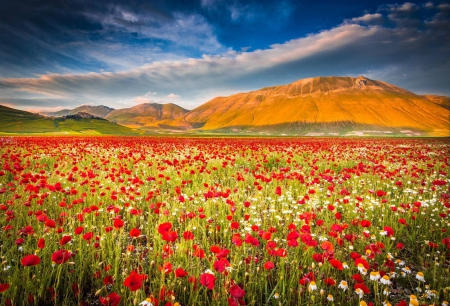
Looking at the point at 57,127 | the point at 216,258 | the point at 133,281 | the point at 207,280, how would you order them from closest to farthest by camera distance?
the point at 133,281
the point at 207,280
the point at 216,258
the point at 57,127

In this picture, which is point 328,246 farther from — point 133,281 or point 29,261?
point 29,261

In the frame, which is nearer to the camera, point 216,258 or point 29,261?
point 29,261

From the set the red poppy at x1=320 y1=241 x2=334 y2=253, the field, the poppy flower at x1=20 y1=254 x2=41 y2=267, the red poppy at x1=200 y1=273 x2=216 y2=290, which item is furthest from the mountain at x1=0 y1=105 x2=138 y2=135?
the red poppy at x1=320 y1=241 x2=334 y2=253

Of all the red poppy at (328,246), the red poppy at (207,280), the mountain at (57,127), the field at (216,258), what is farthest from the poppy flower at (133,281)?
the mountain at (57,127)

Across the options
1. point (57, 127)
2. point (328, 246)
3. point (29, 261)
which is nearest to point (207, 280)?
point (328, 246)

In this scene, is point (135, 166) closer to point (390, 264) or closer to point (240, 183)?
point (240, 183)

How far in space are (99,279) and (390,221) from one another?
5880 mm

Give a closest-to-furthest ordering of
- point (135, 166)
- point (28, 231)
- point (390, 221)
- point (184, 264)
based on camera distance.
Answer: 1. point (28, 231)
2. point (184, 264)
3. point (390, 221)
4. point (135, 166)

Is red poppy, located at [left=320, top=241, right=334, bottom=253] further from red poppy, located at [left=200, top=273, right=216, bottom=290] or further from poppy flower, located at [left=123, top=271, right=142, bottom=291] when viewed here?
poppy flower, located at [left=123, top=271, right=142, bottom=291]

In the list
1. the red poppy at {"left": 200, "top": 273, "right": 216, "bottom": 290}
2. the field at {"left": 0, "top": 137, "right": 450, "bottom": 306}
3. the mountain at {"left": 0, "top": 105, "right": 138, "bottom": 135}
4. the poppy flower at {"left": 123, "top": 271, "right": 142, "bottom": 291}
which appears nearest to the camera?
the poppy flower at {"left": 123, "top": 271, "right": 142, "bottom": 291}

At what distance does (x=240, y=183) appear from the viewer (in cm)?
819

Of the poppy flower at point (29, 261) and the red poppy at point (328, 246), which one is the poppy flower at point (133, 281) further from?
the red poppy at point (328, 246)

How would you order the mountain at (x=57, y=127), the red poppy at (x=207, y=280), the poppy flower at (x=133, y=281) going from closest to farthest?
the poppy flower at (x=133, y=281) → the red poppy at (x=207, y=280) → the mountain at (x=57, y=127)

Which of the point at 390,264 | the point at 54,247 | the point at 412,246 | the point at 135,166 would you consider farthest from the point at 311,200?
the point at 135,166
